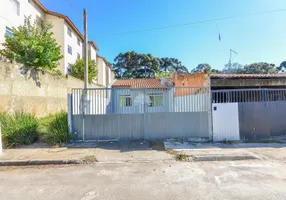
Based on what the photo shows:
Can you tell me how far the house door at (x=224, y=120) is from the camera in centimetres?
683

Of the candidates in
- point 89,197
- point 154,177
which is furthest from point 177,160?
point 89,197

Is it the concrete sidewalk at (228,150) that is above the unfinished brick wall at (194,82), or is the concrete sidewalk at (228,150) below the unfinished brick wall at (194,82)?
below

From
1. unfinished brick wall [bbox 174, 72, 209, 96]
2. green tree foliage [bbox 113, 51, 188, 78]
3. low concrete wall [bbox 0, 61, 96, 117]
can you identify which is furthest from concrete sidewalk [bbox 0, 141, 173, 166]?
green tree foliage [bbox 113, 51, 188, 78]

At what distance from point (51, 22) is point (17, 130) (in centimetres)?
1553

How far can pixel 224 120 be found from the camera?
6871mm

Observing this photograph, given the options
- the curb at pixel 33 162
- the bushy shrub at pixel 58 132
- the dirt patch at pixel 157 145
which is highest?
the bushy shrub at pixel 58 132

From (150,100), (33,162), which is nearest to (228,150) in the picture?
(150,100)

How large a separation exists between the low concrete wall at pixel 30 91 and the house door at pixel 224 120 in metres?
8.99

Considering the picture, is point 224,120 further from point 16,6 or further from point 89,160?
point 16,6

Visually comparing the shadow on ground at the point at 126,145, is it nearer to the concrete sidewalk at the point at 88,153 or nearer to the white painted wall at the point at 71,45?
the concrete sidewalk at the point at 88,153

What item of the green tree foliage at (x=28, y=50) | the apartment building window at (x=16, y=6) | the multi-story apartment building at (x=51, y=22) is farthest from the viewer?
the apartment building window at (x=16, y=6)

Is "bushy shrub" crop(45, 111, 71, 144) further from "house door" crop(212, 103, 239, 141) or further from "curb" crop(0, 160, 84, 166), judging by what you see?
"house door" crop(212, 103, 239, 141)

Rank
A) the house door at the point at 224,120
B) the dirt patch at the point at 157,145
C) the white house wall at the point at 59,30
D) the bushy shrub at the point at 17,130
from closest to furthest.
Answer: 1. the dirt patch at the point at 157,145
2. the bushy shrub at the point at 17,130
3. the house door at the point at 224,120
4. the white house wall at the point at 59,30

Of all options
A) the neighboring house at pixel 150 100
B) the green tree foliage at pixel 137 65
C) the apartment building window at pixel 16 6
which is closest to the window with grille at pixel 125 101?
the neighboring house at pixel 150 100
